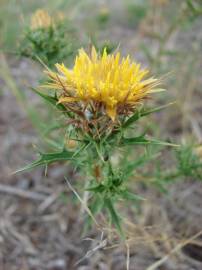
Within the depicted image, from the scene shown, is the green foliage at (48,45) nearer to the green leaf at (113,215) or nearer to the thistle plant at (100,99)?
the thistle plant at (100,99)

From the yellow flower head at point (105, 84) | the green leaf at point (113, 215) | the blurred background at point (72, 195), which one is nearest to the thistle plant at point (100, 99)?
the yellow flower head at point (105, 84)

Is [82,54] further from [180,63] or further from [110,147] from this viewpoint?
[180,63]

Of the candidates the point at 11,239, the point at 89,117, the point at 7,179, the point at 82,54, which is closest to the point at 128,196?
the point at 89,117

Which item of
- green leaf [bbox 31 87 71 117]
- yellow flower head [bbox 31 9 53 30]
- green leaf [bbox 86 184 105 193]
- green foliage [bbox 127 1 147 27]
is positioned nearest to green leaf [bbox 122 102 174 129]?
green leaf [bbox 31 87 71 117]

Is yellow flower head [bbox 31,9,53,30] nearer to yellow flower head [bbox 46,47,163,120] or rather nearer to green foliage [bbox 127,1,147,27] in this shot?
yellow flower head [bbox 46,47,163,120]

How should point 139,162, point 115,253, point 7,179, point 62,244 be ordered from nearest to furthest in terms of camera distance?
point 139,162, point 115,253, point 62,244, point 7,179

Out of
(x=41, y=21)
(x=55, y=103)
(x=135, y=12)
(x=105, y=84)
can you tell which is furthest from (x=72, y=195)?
(x=135, y=12)

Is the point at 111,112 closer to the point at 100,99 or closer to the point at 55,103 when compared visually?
the point at 100,99
